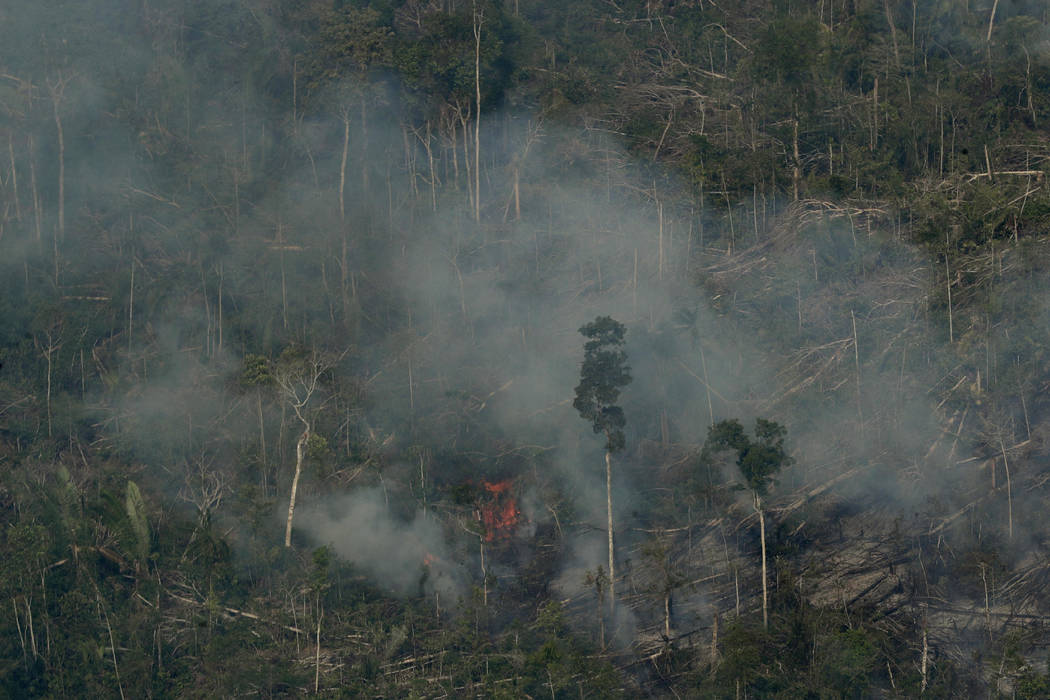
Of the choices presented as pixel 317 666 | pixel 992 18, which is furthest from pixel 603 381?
pixel 992 18

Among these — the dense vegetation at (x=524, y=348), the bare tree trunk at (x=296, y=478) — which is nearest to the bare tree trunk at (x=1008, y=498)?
the dense vegetation at (x=524, y=348)

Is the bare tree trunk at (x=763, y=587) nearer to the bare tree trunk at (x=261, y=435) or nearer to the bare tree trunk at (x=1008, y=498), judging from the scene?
the bare tree trunk at (x=1008, y=498)

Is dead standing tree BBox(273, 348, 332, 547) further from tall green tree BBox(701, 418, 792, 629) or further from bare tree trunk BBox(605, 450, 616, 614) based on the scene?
tall green tree BBox(701, 418, 792, 629)

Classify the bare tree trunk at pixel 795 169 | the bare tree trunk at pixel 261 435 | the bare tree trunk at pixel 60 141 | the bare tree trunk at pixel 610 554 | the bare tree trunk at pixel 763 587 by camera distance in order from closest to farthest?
the bare tree trunk at pixel 763 587 → the bare tree trunk at pixel 610 554 → the bare tree trunk at pixel 261 435 → the bare tree trunk at pixel 795 169 → the bare tree trunk at pixel 60 141

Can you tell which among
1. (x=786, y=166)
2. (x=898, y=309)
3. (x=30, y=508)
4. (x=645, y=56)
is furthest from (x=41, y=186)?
(x=898, y=309)

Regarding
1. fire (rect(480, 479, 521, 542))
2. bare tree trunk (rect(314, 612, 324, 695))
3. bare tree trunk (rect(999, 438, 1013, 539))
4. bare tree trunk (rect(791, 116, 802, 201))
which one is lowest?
bare tree trunk (rect(314, 612, 324, 695))

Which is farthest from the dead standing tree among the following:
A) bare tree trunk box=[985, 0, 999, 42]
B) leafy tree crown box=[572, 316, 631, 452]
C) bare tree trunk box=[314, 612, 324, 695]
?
bare tree trunk box=[985, 0, 999, 42]
